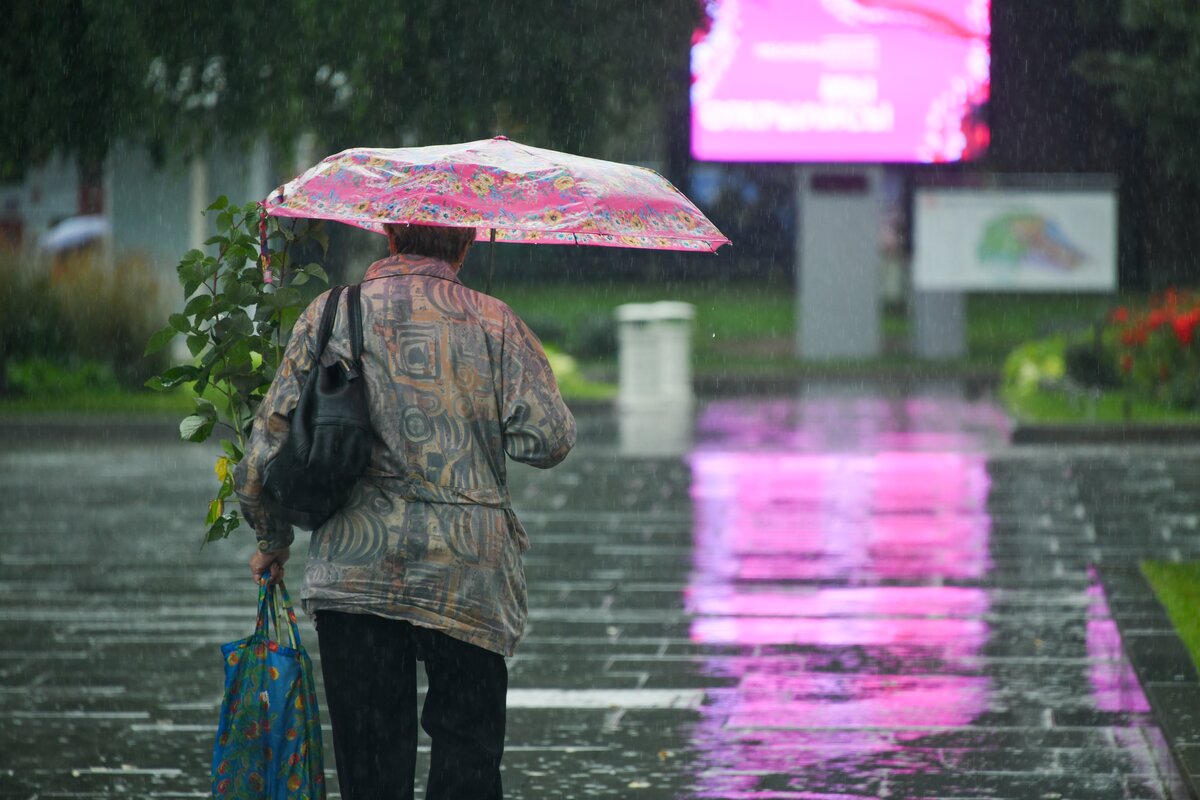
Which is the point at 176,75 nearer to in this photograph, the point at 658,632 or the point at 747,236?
the point at 658,632

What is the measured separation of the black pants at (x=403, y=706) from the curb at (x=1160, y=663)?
2161mm

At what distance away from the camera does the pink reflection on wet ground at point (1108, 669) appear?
6.73 m

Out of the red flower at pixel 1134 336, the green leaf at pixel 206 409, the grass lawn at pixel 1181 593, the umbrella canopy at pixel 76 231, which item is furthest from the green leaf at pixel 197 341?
the umbrella canopy at pixel 76 231

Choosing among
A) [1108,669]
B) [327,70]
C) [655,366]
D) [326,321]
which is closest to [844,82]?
[655,366]

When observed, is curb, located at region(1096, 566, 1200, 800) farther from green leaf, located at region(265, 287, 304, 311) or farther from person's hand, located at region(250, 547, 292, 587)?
green leaf, located at region(265, 287, 304, 311)

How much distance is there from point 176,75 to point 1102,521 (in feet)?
20.3

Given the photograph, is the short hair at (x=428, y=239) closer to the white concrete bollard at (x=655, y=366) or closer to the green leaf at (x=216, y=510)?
the green leaf at (x=216, y=510)

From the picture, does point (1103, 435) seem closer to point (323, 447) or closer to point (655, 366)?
point (655, 366)

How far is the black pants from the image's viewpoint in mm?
4051

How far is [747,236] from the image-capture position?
49.3 m

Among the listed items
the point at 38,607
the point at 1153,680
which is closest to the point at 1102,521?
the point at 1153,680

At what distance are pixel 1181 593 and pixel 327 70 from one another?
23.1 feet

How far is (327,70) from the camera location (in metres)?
13.0

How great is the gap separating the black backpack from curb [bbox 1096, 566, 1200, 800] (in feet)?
8.52
